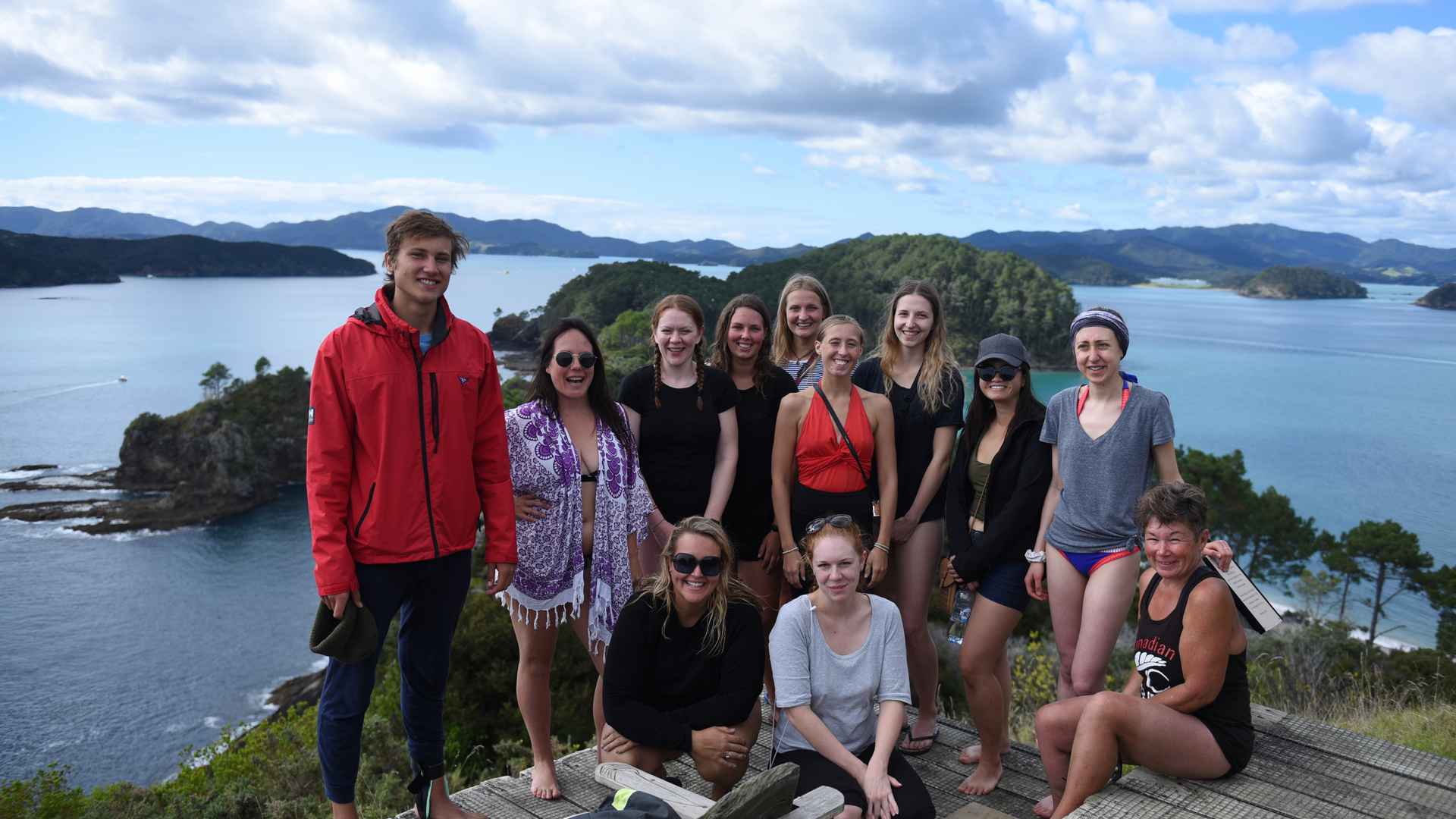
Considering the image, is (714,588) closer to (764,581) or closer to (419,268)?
(764,581)

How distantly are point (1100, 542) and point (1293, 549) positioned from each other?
96.8ft

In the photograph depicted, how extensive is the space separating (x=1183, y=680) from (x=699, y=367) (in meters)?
2.24

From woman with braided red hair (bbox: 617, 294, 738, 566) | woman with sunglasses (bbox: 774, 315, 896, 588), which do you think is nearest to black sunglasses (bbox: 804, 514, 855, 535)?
woman with sunglasses (bbox: 774, 315, 896, 588)

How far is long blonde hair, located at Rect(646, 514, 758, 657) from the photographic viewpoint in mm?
3465

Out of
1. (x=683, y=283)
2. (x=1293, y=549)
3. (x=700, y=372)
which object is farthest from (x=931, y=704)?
(x=683, y=283)

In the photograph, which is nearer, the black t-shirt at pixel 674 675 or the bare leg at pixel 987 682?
the black t-shirt at pixel 674 675

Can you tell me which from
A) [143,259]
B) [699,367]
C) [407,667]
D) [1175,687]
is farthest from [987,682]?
[143,259]

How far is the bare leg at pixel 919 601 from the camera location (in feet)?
13.7

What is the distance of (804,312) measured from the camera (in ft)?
15.6

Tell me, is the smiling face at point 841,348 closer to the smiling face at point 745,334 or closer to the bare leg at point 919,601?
the smiling face at point 745,334

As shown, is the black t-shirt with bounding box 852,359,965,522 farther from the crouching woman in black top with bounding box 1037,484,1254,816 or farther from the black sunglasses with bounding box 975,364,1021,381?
the crouching woman in black top with bounding box 1037,484,1254,816

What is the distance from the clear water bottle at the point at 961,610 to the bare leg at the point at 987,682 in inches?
2.8

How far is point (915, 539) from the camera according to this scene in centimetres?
418

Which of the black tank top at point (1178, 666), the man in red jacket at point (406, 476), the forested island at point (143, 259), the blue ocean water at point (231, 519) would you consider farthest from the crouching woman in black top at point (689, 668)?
the forested island at point (143, 259)
